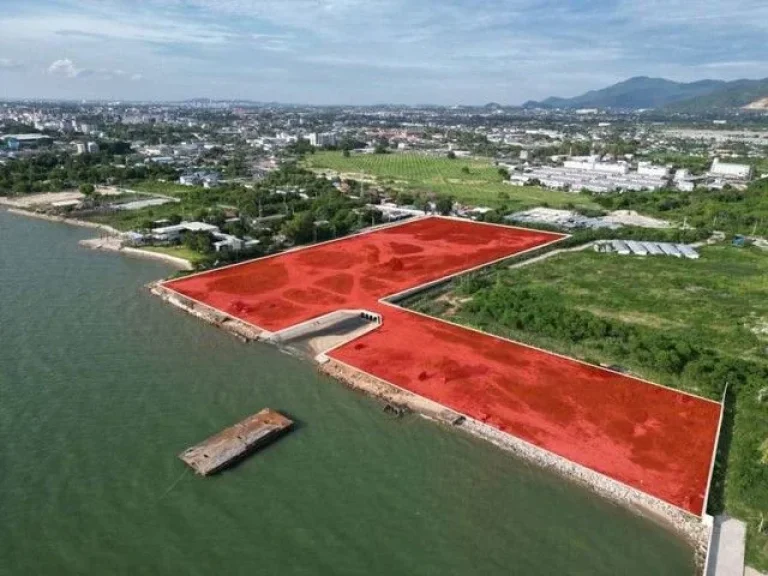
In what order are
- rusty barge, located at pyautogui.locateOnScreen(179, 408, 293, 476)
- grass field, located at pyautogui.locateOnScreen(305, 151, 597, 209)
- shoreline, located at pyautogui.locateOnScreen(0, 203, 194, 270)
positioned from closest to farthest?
rusty barge, located at pyautogui.locateOnScreen(179, 408, 293, 476) → shoreline, located at pyautogui.locateOnScreen(0, 203, 194, 270) → grass field, located at pyautogui.locateOnScreen(305, 151, 597, 209)

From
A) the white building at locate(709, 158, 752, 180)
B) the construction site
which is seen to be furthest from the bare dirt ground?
the white building at locate(709, 158, 752, 180)

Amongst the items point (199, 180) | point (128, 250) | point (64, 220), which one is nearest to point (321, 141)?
point (199, 180)

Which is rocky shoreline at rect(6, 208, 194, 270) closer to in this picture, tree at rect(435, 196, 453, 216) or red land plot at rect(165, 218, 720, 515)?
red land plot at rect(165, 218, 720, 515)

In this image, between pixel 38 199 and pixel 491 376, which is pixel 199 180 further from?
pixel 491 376

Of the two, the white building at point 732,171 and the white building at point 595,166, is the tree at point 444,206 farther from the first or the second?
the white building at point 732,171

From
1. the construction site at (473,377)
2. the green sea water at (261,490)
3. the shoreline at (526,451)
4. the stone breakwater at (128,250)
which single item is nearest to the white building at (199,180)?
the stone breakwater at (128,250)

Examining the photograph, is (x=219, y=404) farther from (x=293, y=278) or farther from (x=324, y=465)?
(x=293, y=278)
